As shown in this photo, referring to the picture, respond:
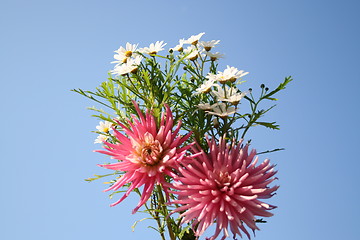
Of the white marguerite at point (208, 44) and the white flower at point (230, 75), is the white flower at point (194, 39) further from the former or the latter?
the white flower at point (230, 75)

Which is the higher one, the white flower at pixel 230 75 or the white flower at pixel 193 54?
the white flower at pixel 193 54

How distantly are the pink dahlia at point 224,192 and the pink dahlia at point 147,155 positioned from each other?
59 millimetres

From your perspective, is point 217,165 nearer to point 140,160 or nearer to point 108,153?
point 140,160

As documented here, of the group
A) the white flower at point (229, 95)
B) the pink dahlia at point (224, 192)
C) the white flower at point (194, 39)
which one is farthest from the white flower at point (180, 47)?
the pink dahlia at point (224, 192)

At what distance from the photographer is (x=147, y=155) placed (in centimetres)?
140

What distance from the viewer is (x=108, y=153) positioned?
1.43 metres

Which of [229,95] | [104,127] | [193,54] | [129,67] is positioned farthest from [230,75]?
[104,127]

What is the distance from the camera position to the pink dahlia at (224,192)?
133 cm

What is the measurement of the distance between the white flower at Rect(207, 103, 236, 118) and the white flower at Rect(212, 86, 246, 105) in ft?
0.07

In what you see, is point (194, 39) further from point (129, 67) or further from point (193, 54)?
point (129, 67)

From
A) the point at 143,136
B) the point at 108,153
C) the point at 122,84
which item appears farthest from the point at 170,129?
the point at 122,84

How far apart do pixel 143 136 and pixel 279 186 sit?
45cm

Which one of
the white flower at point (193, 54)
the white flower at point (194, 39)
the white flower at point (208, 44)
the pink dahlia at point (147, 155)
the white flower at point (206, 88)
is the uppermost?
the white flower at point (194, 39)

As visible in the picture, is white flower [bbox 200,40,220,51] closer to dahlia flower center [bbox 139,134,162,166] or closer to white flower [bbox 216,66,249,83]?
white flower [bbox 216,66,249,83]
